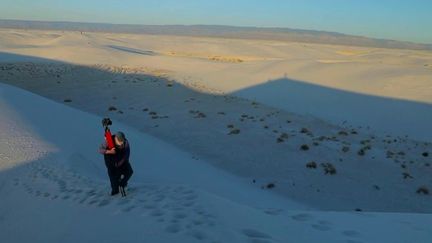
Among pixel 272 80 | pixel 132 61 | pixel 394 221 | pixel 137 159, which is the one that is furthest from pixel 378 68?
pixel 394 221

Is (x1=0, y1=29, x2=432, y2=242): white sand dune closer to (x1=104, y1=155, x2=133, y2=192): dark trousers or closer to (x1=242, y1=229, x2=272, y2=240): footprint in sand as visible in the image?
(x1=242, y1=229, x2=272, y2=240): footprint in sand

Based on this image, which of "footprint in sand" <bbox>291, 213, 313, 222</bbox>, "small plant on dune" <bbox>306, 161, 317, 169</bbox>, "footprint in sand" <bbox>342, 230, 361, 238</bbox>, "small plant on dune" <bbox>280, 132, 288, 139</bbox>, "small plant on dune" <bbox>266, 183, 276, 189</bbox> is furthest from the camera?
"small plant on dune" <bbox>280, 132, 288, 139</bbox>

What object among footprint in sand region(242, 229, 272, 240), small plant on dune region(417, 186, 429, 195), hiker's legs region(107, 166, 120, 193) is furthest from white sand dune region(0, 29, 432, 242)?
hiker's legs region(107, 166, 120, 193)

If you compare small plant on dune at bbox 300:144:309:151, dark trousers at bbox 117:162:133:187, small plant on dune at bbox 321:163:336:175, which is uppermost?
dark trousers at bbox 117:162:133:187

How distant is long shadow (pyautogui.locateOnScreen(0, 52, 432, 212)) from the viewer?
45.4 feet

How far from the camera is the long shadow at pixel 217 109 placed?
13.9 meters

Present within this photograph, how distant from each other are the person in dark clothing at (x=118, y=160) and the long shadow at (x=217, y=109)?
16.5 ft

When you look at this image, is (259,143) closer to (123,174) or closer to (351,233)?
(123,174)

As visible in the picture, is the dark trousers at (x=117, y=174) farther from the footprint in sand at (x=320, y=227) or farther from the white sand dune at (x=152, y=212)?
the footprint in sand at (x=320, y=227)

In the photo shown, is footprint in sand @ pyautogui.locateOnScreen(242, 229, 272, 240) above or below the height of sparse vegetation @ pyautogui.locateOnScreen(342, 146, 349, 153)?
above

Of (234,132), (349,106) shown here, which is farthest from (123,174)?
(349,106)

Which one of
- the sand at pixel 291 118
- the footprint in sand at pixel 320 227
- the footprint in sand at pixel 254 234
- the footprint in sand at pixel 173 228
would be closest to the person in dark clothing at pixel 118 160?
the footprint in sand at pixel 173 228

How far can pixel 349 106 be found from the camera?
2678 cm

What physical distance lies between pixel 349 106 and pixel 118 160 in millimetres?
21423
